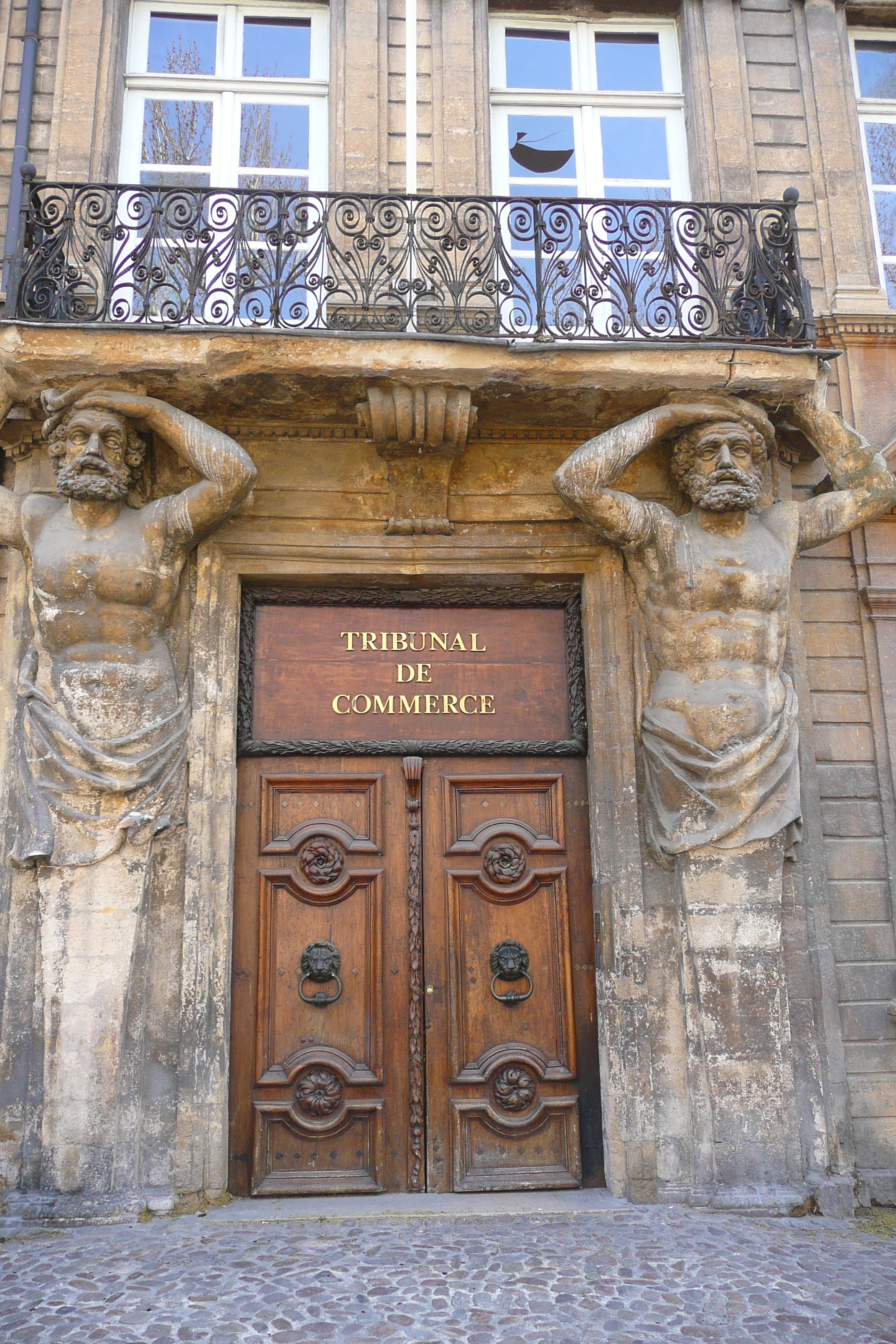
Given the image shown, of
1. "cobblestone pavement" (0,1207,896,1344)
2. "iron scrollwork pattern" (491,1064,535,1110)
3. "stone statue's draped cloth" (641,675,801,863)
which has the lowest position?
"cobblestone pavement" (0,1207,896,1344)

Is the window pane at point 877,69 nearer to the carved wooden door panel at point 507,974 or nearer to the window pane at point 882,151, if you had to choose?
the window pane at point 882,151

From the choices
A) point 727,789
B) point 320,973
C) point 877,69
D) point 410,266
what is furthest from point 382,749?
point 877,69

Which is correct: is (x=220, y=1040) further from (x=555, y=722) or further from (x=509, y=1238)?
(x=555, y=722)

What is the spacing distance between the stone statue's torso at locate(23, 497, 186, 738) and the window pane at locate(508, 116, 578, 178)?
129 inches

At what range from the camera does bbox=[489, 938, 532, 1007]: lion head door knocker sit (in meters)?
5.10

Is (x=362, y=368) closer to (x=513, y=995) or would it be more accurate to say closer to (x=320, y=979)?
(x=320, y=979)

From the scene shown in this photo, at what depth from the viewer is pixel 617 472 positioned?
500cm

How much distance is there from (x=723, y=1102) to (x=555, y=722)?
200 cm

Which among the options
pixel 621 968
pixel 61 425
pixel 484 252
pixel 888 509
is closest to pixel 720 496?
pixel 888 509

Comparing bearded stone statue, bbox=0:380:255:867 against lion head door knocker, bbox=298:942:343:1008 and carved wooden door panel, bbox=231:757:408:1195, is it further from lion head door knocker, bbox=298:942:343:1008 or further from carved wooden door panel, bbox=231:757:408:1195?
lion head door knocker, bbox=298:942:343:1008

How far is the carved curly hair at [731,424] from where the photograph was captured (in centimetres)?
515

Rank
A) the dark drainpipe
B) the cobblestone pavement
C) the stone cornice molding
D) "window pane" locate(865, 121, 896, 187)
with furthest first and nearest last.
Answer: "window pane" locate(865, 121, 896, 187), the stone cornice molding, the dark drainpipe, the cobblestone pavement

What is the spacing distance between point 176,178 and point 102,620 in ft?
9.76

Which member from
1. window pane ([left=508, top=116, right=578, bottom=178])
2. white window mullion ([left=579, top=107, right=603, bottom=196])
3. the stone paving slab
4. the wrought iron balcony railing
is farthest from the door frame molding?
window pane ([left=508, top=116, right=578, bottom=178])
